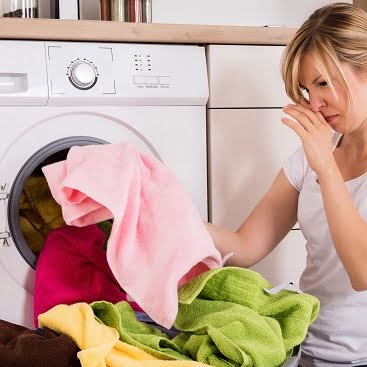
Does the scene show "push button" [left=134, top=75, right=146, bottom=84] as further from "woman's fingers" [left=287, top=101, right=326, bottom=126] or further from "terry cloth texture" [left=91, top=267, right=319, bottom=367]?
"terry cloth texture" [left=91, top=267, right=319, bottom=367]

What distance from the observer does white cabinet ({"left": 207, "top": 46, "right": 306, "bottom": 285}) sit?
75.2 inches

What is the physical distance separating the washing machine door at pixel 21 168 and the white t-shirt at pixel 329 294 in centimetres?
54

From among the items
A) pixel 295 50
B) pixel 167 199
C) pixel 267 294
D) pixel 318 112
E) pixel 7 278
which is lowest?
pixel 7 278

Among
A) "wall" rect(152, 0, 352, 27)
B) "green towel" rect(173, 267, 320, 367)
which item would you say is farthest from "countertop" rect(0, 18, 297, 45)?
"green towel" rect(173, 267, 320, 367)

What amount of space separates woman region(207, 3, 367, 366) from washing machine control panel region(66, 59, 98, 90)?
0.46m

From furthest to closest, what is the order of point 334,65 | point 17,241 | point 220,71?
point 220,71, point 17,241, point 334,65

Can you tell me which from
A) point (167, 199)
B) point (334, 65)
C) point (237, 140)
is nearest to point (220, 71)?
point (237, 140)

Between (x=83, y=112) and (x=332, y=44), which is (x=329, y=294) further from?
(x=83, y=112)

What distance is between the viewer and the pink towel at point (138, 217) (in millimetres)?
1273

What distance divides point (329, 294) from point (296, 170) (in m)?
0.27

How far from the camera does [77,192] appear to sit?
4.33 ft

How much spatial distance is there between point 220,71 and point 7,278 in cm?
71

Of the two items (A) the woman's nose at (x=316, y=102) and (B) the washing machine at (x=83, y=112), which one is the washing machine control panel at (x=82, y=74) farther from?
(A) the woman's nose at (x=316, y=102)

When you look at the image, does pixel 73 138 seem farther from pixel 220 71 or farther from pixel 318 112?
pixel 318 112
